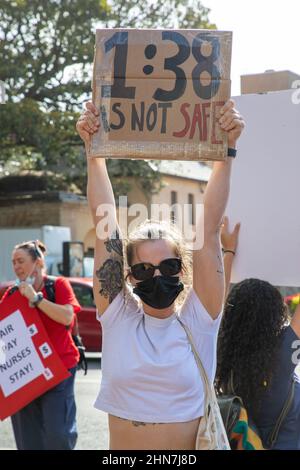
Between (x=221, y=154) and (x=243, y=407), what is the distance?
1.05 meters

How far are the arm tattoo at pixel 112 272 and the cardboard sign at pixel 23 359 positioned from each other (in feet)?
9.10

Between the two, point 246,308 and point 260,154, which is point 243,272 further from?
point 260,154

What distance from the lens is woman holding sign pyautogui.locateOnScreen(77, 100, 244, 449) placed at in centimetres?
262

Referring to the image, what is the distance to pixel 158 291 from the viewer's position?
272 cm

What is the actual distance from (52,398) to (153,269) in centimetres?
303

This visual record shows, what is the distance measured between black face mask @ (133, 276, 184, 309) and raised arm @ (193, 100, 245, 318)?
0.30 ft

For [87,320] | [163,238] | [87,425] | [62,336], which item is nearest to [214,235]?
[163,238]

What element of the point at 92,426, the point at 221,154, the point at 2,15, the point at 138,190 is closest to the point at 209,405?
the point at 221,154

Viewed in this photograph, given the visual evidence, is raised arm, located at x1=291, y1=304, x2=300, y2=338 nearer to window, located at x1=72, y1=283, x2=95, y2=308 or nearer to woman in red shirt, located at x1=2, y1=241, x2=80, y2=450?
woman in red shirt, located at x1=2, y1=241, x2=80, y2=450

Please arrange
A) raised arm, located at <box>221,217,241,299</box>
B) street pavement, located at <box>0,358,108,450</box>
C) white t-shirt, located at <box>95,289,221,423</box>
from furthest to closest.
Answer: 1. street pavement, located at <box>0,358,108,450</box>
2. raised arm, located at <box>221,217,241,299</box>
3. white t-shirt, located at <box>95,289,221,423</box>

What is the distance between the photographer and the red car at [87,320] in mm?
14844

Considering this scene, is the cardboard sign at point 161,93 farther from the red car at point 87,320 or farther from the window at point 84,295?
the window at point 84,295

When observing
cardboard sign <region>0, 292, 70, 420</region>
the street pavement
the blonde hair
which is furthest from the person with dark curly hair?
the street pavement

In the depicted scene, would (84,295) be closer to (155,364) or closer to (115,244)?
(115,244)
